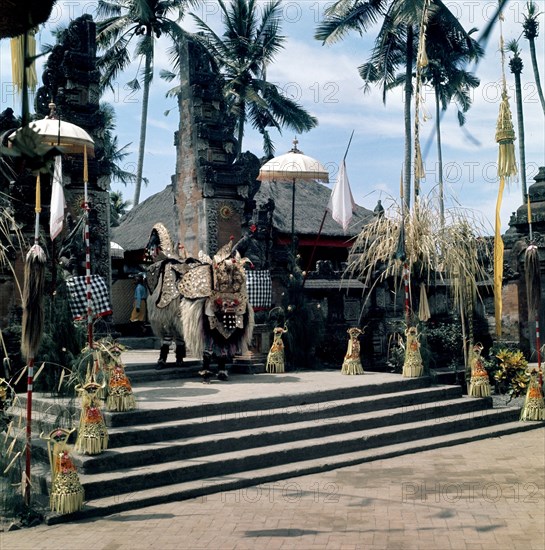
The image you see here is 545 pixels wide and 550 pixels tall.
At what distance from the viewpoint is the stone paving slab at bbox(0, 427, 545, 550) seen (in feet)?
19.4

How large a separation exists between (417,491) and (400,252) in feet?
18.2

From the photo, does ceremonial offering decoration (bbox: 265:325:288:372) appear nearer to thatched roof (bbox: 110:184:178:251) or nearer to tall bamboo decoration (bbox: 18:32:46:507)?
tall bamboo decoration (bbox: 18:32:46:507)

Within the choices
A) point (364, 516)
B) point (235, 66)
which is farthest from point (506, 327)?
point (235, 66)

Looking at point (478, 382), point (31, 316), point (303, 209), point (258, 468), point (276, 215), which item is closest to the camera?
point (31, 316)

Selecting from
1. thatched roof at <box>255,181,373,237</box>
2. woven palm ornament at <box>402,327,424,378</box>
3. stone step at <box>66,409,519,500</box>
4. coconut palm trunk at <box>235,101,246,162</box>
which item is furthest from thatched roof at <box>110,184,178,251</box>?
stone step at <box>66,409,519,500</box>

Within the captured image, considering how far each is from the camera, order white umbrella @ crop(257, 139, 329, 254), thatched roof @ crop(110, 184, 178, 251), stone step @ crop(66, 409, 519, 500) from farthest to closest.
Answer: thatched roof @ crop(110, 184, 178, 251) < white umbrella @ crop(257, 139, 329, 254) < stone step @ crop(66, 409, 519, 500)

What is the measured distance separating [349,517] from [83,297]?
5376mm

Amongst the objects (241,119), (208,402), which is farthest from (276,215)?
(208,402)

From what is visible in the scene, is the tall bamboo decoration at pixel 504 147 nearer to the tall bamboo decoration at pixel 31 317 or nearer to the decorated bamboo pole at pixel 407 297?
the decorated bamboo pole at pixel 407 297

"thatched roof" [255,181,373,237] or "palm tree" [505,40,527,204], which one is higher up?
"palm tree" [505,40,527,204]

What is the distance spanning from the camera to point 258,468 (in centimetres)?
824

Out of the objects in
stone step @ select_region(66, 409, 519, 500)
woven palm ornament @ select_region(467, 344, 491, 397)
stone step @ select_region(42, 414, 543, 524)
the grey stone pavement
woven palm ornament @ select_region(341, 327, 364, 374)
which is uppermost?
woven palm ornament @ select_region(341, 327, 364, 374)

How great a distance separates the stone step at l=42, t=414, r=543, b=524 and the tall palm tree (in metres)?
13.6

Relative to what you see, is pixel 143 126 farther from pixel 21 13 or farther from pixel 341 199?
pixel 21 13
